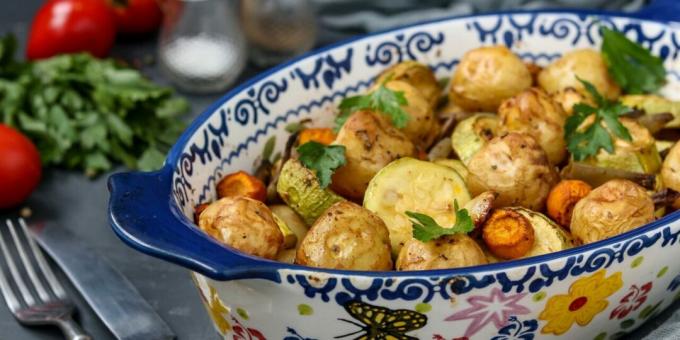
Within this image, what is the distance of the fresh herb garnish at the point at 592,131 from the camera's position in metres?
1.58

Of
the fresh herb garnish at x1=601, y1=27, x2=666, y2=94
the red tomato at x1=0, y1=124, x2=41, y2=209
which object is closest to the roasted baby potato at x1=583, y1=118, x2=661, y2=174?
the fresh herb garnish at x1=601, y1=27, x2=666, y2=94

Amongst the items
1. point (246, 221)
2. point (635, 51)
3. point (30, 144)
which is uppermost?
point (635, 51)

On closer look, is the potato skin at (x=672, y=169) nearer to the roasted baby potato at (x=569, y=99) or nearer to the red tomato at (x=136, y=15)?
the roasted baby potato at (x=569, y=99)

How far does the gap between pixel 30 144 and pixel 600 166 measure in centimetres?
111

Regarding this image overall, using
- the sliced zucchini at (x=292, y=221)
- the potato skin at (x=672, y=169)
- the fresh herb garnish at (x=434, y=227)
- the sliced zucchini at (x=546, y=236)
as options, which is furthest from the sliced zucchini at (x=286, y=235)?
the potato skin at (x=672, y=169)

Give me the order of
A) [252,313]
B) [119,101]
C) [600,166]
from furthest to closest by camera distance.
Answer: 1. [119,101]
2. [600,166]
3. [252,313]

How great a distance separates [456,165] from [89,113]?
939mm

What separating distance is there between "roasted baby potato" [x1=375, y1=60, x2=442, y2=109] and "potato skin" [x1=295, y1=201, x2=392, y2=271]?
49 centimetres

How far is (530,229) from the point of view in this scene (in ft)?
4.56

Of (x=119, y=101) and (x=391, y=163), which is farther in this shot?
(x=119, y=101)

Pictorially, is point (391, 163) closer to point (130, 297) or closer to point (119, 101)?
point (130, 297)

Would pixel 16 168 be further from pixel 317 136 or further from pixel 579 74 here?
pixel 579 74

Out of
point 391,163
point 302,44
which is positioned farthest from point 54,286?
point 302,44

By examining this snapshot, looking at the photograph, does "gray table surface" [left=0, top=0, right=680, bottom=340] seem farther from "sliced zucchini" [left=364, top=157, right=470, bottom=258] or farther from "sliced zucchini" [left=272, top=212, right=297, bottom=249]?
"sliced zucchini" [left=364, top=157, right=470, bottom=258]
